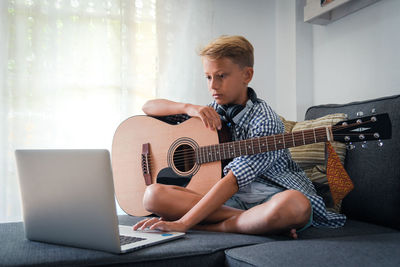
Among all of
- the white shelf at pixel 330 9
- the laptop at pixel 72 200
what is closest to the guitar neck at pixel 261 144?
the laptop at pixel 72 200

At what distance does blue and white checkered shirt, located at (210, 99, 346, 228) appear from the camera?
1.30 m

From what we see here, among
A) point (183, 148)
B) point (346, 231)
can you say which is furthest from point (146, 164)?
point (346, 231)

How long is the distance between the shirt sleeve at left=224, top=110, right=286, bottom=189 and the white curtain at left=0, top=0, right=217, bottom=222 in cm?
114

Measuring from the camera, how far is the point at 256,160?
1319 millimetres

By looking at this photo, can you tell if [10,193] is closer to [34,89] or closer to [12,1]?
[34,89]

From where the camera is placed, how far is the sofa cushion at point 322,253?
0.85 m

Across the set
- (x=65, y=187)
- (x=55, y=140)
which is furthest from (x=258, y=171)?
(x=55, y=140)

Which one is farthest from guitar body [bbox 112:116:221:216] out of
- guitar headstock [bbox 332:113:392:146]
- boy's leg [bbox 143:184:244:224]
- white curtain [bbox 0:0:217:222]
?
white curtain [bbox 0:0:217:222]

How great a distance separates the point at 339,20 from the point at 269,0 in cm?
72

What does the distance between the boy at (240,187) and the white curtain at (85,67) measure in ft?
2.44

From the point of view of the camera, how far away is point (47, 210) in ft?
3.27

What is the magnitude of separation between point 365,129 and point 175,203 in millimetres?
679

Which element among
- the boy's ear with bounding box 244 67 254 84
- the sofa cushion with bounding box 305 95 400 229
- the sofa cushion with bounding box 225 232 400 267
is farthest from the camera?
the boy's ear with bounding box 244 67 254 84

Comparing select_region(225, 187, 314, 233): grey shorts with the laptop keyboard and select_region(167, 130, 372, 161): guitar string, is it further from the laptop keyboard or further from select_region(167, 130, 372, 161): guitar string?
the laptop keyboard
